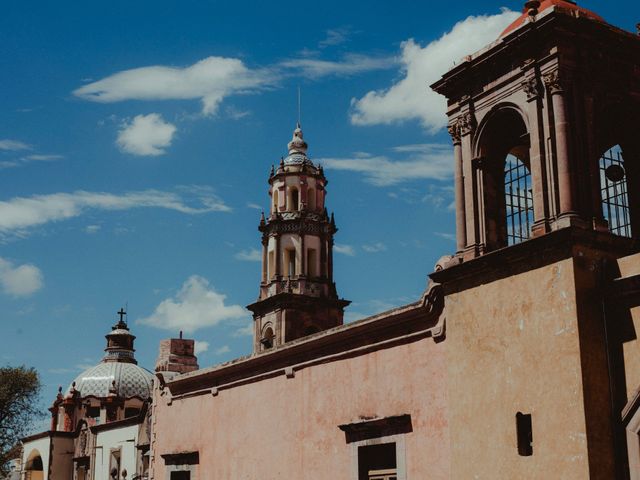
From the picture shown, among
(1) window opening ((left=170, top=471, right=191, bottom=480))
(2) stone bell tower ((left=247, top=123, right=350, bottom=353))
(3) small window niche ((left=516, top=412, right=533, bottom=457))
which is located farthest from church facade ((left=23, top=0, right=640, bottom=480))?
(2) stone bell tower ((left=247, top=123, right=350, bottom=353))

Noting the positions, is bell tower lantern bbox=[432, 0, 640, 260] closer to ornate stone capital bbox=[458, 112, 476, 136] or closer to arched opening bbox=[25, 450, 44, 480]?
ornate stone capital bbox=[458, 112, 476, 136]

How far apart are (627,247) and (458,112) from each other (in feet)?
9.89

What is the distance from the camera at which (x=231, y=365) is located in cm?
1770

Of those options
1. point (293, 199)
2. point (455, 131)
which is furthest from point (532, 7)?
point (293, 199)

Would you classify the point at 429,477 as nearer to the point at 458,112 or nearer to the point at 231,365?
the point at 458,112

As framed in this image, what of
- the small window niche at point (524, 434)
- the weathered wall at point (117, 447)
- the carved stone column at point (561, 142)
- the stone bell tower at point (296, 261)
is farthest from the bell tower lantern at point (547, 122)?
the stone bell tower at point (296, 261)

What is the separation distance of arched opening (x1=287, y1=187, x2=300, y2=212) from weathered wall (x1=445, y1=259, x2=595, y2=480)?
79.3ft

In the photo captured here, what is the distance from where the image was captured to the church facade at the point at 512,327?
1010cm

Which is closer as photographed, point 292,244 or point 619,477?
point 619,477

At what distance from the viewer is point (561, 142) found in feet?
35.5

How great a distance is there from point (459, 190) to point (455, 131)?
84 centimetres

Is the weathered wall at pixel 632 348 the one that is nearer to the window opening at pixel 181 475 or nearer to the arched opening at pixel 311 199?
the window opening at pixel 181 475

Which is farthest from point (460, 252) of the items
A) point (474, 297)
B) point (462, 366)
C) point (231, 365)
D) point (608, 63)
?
point (231, 365)

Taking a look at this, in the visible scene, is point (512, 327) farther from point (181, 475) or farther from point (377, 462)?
point (181, 475)
